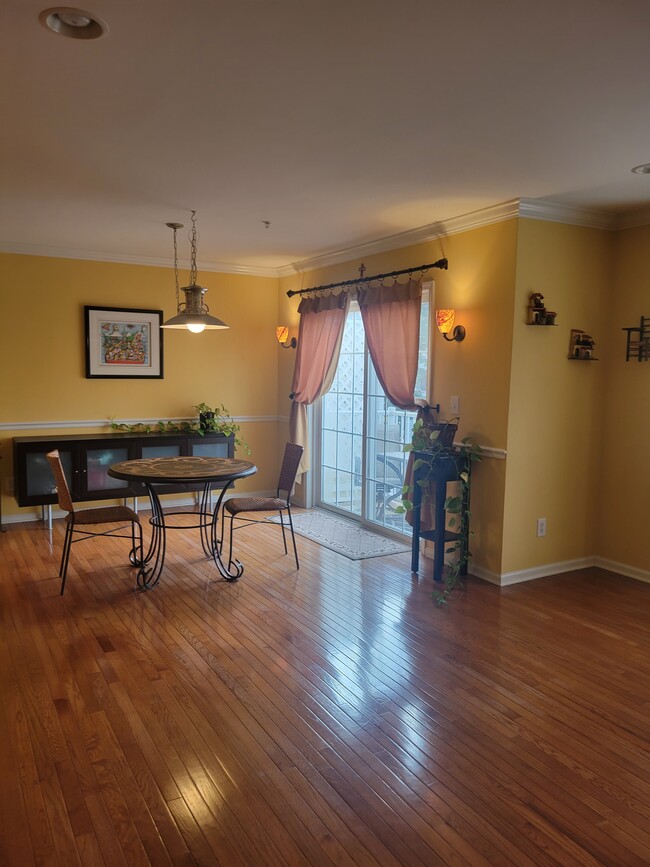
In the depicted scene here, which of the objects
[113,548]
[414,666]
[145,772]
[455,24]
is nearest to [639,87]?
[455,24]

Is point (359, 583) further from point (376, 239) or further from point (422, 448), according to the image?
point (376, 239)

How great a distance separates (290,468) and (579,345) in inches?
88.9

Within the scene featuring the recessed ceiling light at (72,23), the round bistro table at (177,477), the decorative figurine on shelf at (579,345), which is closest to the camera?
Result: the recessed ceiling light at (72,23)

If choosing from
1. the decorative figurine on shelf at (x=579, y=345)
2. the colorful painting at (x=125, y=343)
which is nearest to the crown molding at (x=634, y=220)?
the decorative figurine on shelf at (x=579, y=345)

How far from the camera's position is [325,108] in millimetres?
2529

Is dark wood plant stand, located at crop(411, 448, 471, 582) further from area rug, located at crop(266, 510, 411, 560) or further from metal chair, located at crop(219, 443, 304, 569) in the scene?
metal chair, located at crop(219, 443, 304, 569)

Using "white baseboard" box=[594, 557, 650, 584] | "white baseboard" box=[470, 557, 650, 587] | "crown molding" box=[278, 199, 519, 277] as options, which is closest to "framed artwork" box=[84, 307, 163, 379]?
"crown molding" box=[278, 199, 519, 277]

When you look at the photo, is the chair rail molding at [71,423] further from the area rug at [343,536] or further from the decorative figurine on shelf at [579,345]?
the decorative figurine on shelf at [579,345]

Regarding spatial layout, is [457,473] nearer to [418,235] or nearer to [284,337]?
[418,235]

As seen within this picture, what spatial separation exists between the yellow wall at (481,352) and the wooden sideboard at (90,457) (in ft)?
8.54

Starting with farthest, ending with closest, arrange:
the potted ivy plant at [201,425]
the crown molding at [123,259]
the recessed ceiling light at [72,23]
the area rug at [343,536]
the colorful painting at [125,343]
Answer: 1. the potted ivy plant at [201,425]
2. the colorful painting at [125,343]
3. the crown molding at [123,259]
4. the area rug at [343,536]
5. the recessed ceiling light at [72,23]

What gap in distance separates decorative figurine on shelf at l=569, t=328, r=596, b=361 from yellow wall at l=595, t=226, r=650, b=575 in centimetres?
→ 28

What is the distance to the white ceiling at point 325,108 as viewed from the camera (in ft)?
6.25

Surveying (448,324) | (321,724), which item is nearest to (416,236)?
(448,324)
